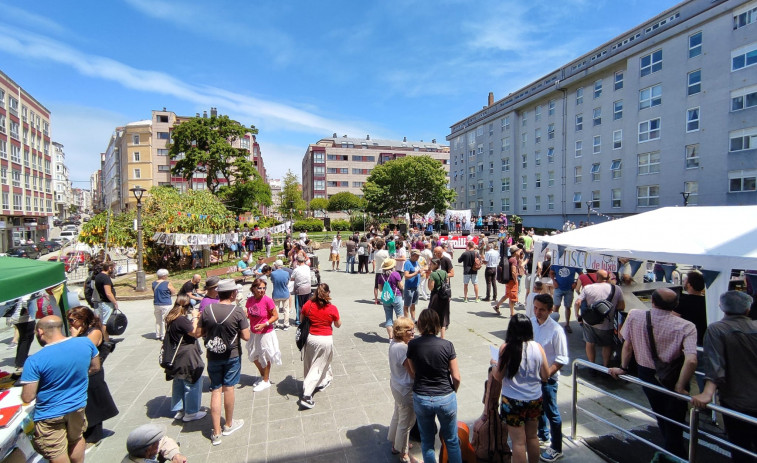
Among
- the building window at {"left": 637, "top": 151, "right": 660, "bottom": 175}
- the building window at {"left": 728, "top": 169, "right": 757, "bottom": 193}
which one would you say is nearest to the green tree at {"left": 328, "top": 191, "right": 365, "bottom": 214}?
the building window at {"left": 637, "top": 151, "right": 660, "bottom": 175}

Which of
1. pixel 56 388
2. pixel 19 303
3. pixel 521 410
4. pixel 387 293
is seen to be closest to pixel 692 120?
pixel 387 293

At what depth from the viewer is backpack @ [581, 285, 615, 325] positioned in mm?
5632

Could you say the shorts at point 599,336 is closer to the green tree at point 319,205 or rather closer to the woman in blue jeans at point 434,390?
the woman in blue jeans at point 434,390

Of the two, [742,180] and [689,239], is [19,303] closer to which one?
[689,239]

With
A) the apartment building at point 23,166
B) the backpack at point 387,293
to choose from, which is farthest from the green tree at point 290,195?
the backpack at point 387,293

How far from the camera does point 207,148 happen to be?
111 feet

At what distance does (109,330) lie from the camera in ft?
20.6

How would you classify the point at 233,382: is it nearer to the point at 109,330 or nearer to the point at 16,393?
the point at 16,393

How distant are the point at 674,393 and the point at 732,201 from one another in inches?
1094

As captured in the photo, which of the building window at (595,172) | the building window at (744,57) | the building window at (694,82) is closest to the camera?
the building window at (744,57)

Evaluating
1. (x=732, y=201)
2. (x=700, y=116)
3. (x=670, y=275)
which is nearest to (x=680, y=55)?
(x=700, y=116)

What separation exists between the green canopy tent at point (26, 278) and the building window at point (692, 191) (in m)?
32.7

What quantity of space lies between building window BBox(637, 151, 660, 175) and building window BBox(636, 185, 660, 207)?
1.19m

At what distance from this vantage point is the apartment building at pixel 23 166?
1470 inches
